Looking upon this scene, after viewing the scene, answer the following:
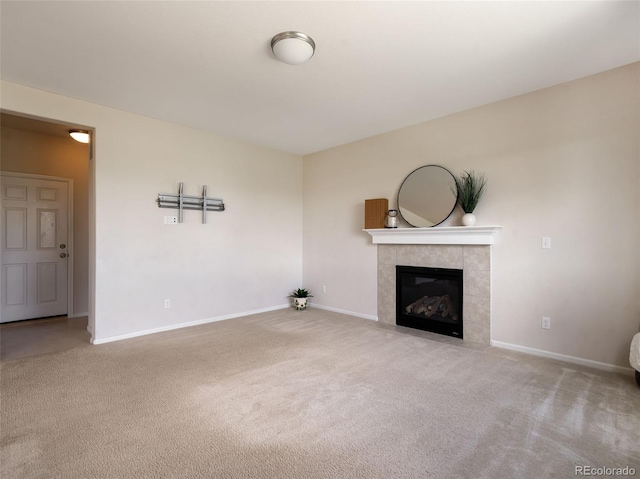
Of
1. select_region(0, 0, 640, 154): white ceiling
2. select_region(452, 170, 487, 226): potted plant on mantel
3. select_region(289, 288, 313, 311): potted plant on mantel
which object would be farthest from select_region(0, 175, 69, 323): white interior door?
select_region(452, 170, 487, 226): potted plant on mantel

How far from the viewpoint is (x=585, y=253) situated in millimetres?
2867

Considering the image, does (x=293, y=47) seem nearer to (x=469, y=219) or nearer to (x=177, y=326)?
(x=469, y=219)

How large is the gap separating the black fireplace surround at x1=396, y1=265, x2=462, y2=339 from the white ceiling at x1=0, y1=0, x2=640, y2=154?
197cm

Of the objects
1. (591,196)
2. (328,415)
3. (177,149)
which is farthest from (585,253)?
(177,149)

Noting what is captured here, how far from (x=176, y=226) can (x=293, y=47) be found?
2752mm

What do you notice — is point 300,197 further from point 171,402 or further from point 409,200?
point 171,402

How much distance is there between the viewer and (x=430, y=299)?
3.98 m

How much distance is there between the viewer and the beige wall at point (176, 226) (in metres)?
3.53

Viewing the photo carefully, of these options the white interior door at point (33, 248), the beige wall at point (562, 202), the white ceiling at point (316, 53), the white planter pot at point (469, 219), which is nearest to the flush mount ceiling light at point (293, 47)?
the white ceiling at point (316, 53)

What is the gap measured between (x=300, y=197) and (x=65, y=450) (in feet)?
14.8

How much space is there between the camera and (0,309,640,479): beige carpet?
5.24 feet

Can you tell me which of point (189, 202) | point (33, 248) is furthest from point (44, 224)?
point (189, 202)

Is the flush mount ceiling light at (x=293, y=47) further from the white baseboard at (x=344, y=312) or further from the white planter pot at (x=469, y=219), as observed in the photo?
the white baseboard at (x=344, y=312)

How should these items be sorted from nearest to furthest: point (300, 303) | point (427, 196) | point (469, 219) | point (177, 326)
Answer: point (469, 219) → point (427, 196) → point (177, 326) → point (300, 303)
